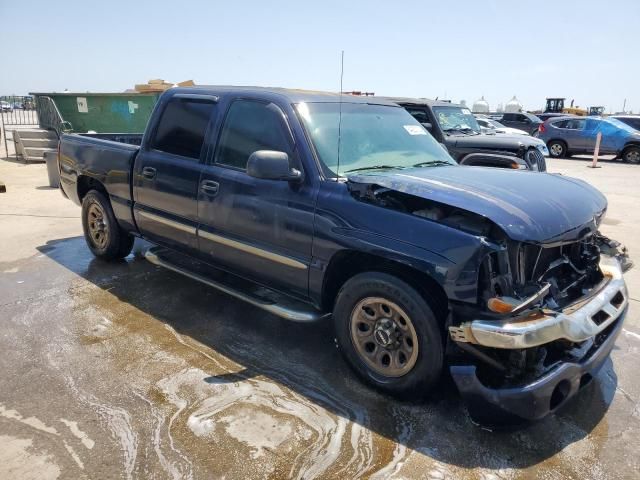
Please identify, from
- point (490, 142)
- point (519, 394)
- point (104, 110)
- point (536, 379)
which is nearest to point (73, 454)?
point (519, 394)

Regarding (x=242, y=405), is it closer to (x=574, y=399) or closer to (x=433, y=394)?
(x=433, y=394)

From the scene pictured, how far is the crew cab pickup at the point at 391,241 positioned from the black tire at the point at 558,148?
18.1m

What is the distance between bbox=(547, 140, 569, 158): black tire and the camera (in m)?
20.0

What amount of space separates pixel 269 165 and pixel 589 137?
1943 cm

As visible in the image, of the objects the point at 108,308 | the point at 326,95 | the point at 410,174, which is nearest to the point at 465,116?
the point at 326,95

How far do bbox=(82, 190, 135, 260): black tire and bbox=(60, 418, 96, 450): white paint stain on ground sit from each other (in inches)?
110

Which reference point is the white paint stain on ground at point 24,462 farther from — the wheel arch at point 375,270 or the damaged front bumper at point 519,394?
the damaged front bumper at point 519,394

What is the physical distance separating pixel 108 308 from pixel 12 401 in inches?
57.4

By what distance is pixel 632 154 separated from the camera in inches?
730

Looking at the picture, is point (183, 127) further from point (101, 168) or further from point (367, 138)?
point (367, 138)

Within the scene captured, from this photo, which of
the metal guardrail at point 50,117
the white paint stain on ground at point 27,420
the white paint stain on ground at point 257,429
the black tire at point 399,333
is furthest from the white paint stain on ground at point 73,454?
the metal guardrail at point 50,117

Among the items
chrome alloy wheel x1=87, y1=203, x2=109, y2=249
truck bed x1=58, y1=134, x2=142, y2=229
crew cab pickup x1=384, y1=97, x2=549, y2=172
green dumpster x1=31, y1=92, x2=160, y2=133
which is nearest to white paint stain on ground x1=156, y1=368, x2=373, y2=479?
truck bed x1=58, y1=134, x2=142, y2=229

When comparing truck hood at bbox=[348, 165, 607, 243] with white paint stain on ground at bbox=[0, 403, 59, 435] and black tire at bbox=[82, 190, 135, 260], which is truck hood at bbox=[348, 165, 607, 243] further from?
black tire at bbox=[82, 190, 135, 260]

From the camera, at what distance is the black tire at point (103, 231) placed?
17.4ft
